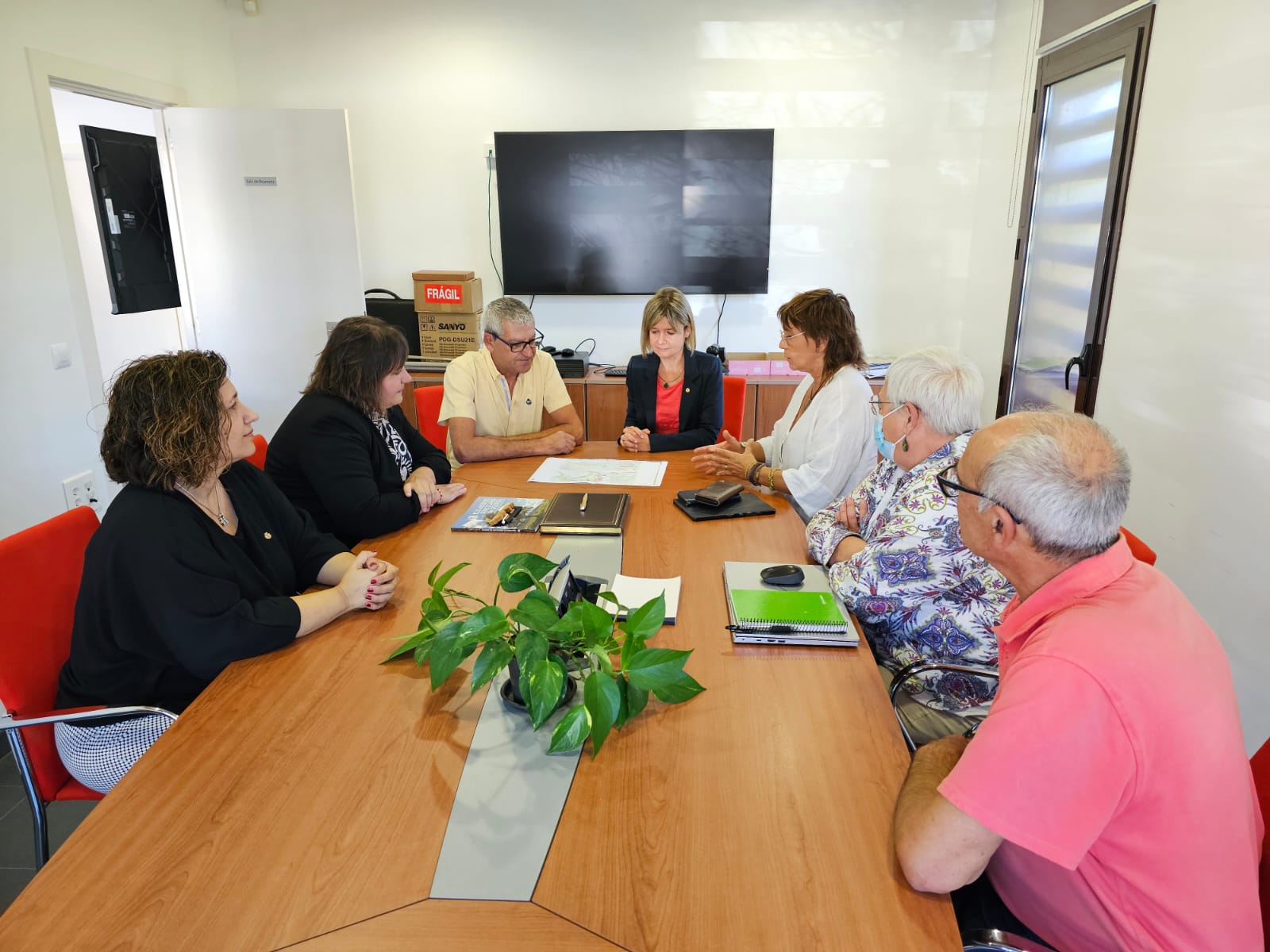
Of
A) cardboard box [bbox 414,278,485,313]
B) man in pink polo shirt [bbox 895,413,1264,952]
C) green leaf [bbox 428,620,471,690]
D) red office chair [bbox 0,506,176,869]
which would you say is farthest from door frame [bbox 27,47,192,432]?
man in pink polo shirt [bbox 895,413,1264,952]

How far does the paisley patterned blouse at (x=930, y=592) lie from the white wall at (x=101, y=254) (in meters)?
4.79

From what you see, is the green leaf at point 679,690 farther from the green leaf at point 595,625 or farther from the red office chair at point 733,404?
the red office chair at point 733,404

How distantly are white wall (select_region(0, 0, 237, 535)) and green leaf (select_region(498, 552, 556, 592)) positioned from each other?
2.97 meters

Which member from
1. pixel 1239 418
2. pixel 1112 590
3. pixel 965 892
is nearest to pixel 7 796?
pixel 965 892

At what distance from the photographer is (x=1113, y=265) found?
133 inches

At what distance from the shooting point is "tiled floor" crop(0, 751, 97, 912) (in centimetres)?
218

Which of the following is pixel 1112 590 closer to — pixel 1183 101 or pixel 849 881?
pixel 849 881

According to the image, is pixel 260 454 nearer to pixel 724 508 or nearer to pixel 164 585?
pixel 164 585

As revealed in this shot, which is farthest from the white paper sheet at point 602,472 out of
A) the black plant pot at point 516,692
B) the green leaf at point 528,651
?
the green leaf at point 528,651

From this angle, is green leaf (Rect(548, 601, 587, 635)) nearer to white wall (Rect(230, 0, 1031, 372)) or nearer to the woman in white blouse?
the woman in white blouse

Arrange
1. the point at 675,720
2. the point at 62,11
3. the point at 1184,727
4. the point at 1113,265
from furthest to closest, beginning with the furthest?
1. the point at 62,11
2. the point at 1113,265
3. the point at 675,720
4. the point at 1184,727

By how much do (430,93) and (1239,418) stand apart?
4.45 meters

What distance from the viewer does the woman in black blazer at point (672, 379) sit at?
3504mm

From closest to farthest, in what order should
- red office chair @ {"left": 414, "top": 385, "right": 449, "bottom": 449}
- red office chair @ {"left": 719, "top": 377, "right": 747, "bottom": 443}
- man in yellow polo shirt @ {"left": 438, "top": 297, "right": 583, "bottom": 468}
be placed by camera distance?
man in yellow polo shirt @ {"left": 438, "top": 297, "right": 583, "bottom": 468}
red office chair @ {"left": 414, "top": 385, "right": 449, "bottom": 449}
red office chair @ {"left": 719, "top": 377, "right": 747, "bottom": 443}
